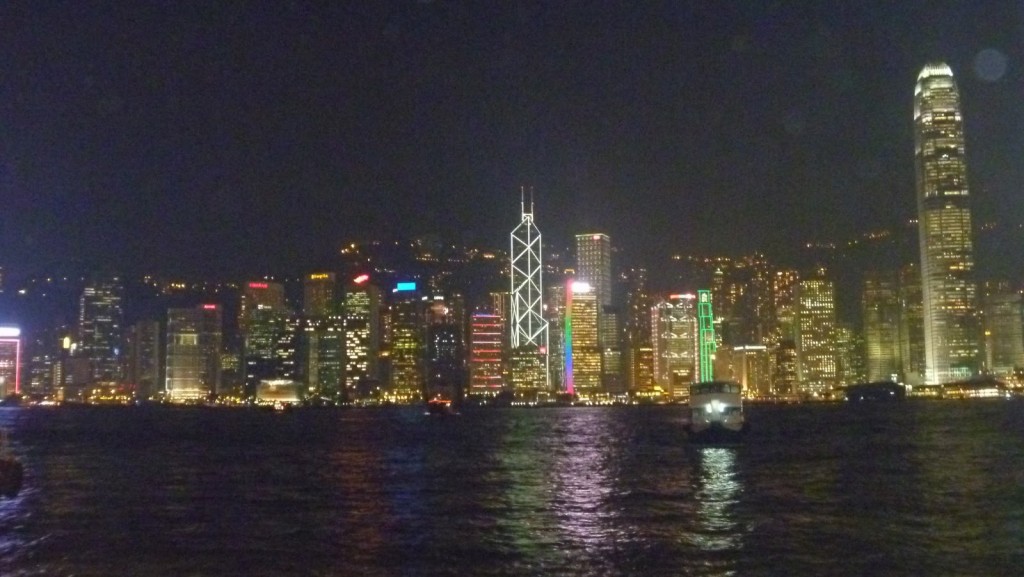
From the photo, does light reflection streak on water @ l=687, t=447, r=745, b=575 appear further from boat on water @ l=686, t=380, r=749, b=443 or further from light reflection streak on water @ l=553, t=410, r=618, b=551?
boat on water @ l=686, t=380, r=749, b=443

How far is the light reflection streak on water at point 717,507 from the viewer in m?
23.8

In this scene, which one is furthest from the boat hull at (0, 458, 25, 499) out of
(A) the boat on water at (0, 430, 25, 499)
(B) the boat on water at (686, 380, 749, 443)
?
A: (B) the boat on water at (686, 380, 749, 443)

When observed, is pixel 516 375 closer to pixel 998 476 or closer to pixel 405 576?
pixel 998 476

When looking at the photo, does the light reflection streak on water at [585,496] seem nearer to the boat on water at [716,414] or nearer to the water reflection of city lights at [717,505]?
the water reflection of city lights at [717,505]

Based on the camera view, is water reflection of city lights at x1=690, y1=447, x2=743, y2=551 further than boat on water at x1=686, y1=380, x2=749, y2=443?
No

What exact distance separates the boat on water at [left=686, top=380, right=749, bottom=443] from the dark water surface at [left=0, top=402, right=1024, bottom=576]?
4.88 m

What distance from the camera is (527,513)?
29.2 metres

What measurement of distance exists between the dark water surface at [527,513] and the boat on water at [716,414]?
4.88 m

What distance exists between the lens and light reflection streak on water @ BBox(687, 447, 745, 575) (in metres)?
23.8

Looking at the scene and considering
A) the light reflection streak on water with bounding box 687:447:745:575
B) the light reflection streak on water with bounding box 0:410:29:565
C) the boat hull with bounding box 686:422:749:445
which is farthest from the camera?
the boat hull with bounding box 686:422:749:445

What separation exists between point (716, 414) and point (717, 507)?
111 feet

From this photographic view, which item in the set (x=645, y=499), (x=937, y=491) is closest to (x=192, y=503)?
(x=645, y=499)

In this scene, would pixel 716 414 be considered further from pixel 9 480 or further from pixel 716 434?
pixel 9 480

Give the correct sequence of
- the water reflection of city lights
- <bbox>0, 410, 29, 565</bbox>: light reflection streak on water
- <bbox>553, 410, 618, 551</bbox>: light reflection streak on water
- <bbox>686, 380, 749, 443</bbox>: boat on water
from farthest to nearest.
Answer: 1. <bbox>686, 380, 749, 443</bbox>: boat on water
2. <bbox>553, 410, 618, 551</bbox>: light reflection streak on water
3. the water reflection of city lights
4. <bbox>0, 410, 29, 565</bbox>: light reflection streak on water
